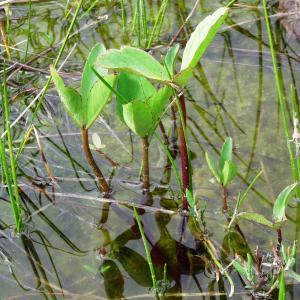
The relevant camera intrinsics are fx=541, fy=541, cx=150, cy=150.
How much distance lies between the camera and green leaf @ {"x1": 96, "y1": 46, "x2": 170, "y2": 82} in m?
1.05

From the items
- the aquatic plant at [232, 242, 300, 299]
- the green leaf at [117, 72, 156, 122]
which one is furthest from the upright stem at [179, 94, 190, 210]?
the aquatic plant at [232, 242, 300, 299]

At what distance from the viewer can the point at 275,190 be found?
137 centimetres

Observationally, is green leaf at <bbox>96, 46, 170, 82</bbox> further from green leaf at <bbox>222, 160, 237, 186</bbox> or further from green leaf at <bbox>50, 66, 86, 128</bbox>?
green leaf at <bbox>222, 160, 237, 186</bbox>

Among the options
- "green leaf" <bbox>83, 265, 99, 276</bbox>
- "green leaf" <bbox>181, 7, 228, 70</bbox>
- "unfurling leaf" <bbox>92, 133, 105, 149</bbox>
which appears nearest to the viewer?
"green leaf" <bbox>181, 7, 228, 70</bbox>

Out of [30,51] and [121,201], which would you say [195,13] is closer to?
[30,51]

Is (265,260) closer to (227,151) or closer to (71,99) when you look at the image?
(227,151)

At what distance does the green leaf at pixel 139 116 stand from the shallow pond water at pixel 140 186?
0.24 m

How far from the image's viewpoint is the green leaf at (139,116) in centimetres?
113

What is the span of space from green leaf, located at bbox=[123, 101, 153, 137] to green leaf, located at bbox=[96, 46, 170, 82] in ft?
0.25

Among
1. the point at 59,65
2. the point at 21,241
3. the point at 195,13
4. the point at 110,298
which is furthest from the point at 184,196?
the point at 195,13

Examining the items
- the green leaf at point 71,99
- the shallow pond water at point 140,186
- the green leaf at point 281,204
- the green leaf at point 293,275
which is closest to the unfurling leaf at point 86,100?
the green leaf at point 71,99

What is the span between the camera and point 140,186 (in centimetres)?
142

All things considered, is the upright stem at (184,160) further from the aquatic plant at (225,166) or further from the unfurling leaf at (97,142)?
the unfurling leaf at (97,142)

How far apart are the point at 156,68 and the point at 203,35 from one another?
0.12 meters
